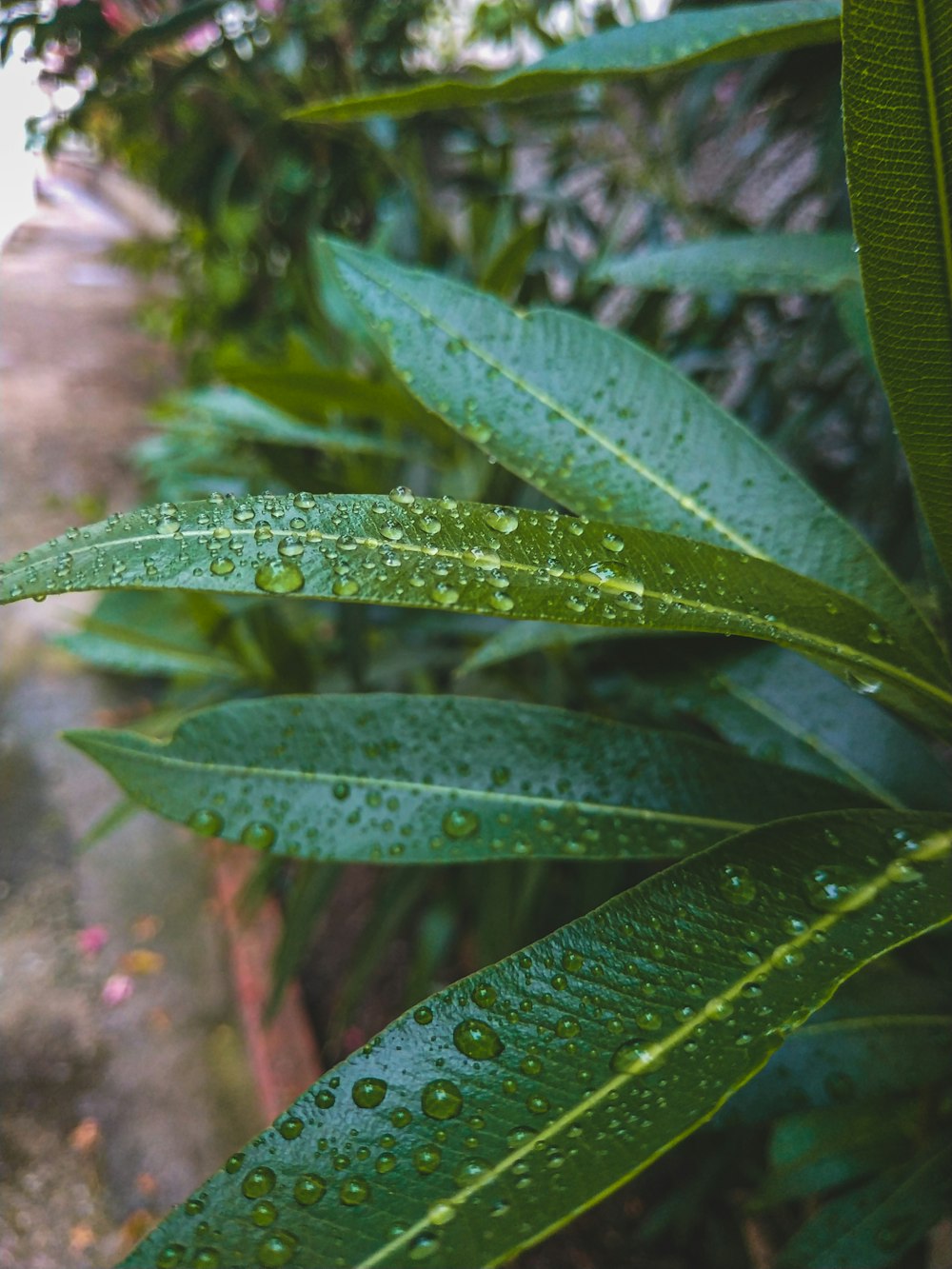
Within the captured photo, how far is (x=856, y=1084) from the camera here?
1.73 ft

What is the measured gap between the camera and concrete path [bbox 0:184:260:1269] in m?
1.22

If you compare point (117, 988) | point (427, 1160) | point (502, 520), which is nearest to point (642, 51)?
point (502, 520)

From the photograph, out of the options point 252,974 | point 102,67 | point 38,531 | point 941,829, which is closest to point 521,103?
point 102,67

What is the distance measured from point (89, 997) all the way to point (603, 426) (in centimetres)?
156

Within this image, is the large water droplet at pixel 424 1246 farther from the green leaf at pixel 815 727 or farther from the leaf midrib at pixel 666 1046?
the green leaf at pixel 815 727

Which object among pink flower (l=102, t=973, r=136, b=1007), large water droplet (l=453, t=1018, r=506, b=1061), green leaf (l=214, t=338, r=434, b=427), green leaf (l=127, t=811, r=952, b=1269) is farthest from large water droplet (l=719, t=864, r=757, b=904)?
pink flower (l=102, t=973, r=136, b=1007)

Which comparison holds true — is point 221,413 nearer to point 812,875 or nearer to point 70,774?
point 812,875

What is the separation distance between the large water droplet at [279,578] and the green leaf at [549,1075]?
153 millimetres

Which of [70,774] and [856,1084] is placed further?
[70,774]

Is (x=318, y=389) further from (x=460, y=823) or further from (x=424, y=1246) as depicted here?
(x=424, y=1246)

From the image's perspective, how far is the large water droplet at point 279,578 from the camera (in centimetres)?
26

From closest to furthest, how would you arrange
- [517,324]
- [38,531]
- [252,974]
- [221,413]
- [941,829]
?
[941,829] < [517,324] < [221,413] < [252,974] < [38,531]

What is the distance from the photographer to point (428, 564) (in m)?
0.27

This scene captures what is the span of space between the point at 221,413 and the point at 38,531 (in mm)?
2087
